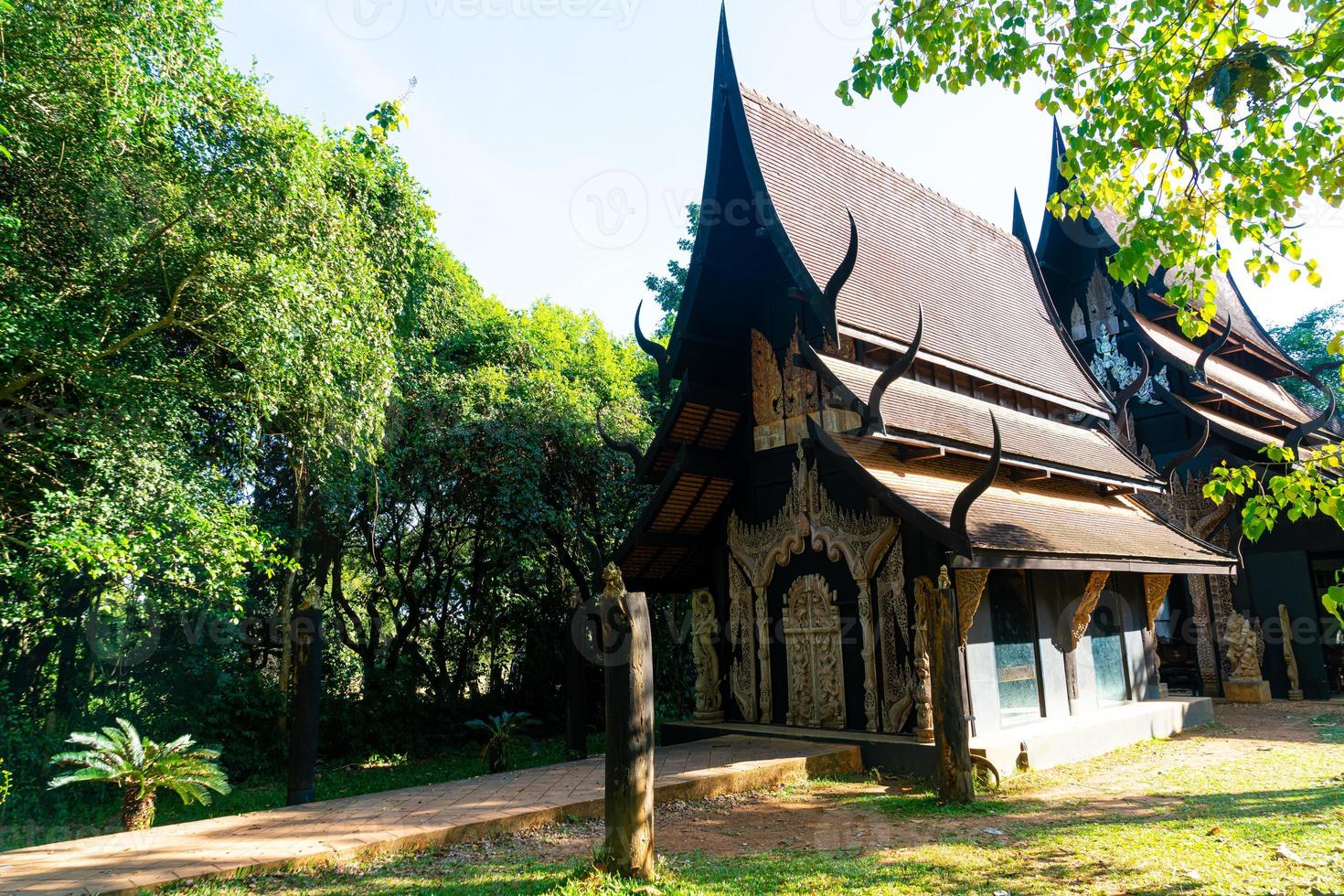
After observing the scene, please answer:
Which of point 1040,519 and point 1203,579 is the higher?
point 1040,519

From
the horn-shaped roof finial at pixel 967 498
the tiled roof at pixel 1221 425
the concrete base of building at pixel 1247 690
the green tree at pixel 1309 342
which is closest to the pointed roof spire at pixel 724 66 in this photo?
the horn-shaped roof finial at pixel 967 498

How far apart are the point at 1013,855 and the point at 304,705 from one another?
233 inches

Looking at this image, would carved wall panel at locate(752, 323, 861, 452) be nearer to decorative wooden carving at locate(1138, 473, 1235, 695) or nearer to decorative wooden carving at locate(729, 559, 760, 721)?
decorative wooden carving at locate(729, 559, 760, 721)

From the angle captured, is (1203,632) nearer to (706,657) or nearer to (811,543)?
(811,543)

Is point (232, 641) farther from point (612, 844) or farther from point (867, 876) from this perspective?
point (867, 876)

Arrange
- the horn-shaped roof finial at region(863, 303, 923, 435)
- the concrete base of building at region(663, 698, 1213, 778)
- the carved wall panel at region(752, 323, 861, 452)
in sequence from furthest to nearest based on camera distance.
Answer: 1. the carved wall panel at region(752, 323, 861, 452)
2. the horn-shaped roof finial at region(863, 303, 923, 435)
3. the concrete base of building at region(663, 698, 1213, 778)

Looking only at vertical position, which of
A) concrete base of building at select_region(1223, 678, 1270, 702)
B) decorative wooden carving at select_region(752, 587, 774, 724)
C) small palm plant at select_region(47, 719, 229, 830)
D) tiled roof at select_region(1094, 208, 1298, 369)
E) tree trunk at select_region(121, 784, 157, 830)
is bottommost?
concrete base of building at select_region(1223, 678, 1270, 702)

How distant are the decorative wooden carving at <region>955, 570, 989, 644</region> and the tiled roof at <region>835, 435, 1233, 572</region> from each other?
1.40 feet

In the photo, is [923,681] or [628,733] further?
[923,681]

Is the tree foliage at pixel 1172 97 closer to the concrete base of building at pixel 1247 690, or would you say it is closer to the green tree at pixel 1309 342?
the concrete base of building at pixel 1247 690

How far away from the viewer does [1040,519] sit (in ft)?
30.9

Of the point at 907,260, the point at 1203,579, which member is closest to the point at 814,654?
the point at 907,260

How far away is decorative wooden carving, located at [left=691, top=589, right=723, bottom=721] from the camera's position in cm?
1021

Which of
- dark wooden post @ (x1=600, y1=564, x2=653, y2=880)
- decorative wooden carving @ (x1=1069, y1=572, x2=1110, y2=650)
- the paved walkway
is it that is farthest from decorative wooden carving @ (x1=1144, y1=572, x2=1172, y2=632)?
dark wooden post @ (x1=600, y1=564, x2=653, y2=880)
